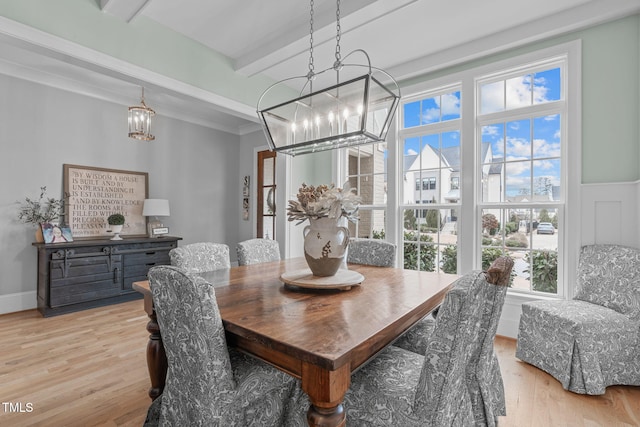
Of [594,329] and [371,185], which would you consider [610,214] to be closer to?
[594,329]

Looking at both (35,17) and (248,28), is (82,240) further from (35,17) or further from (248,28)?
(248,28)

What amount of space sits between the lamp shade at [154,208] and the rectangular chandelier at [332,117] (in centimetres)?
294

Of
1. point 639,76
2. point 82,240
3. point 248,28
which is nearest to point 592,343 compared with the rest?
point 639,76

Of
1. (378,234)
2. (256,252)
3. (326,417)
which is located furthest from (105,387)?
(378,234)

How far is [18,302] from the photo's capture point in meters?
3.69

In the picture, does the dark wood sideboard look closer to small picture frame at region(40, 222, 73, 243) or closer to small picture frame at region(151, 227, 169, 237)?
small picture frame at region(40, 222, 73, 243)

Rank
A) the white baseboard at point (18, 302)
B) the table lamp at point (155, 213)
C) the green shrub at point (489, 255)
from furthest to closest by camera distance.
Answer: the table lamp at point (155, 213)
the white baseboard at point (18, 302)
the green shrub at point (489, 255)

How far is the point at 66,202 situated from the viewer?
3975 millimetres

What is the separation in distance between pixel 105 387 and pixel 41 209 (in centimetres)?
282

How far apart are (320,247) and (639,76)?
9.60 feet

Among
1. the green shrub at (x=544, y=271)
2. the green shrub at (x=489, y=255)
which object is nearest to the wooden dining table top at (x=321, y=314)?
the green shrub at (x=489, y=255)

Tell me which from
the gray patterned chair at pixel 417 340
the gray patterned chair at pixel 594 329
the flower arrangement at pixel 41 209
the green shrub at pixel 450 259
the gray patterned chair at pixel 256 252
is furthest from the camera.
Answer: the flower arrangement at pixel 41 209

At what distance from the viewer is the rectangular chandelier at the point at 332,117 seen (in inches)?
72.1

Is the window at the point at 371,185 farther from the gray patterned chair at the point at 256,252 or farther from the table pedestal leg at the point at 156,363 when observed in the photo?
the table pedestal leg at the point at 156,363
